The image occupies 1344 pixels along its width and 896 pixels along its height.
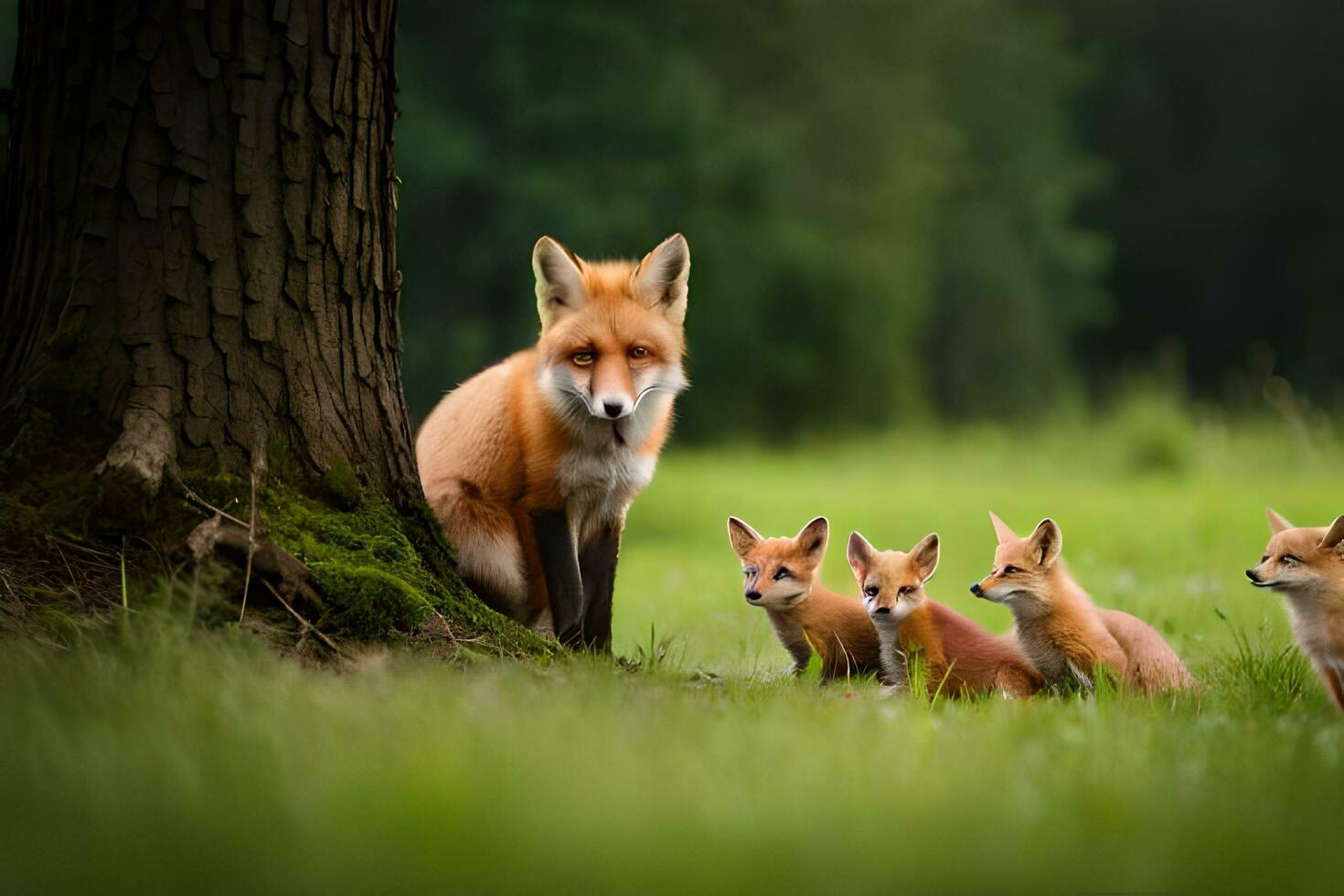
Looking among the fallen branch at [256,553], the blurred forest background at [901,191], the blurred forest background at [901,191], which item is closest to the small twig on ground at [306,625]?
the fallen branch at [256,553]

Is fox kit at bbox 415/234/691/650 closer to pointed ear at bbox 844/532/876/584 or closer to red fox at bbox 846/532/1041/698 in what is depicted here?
pointed ear at bbox 844/532/876/584

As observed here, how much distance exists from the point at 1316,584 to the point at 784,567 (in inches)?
71.0

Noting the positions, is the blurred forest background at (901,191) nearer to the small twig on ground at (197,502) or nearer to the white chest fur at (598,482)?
the white chest fur at (598,482)

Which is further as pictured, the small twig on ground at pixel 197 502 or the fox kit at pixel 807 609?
the fox kit at pixel 807 609

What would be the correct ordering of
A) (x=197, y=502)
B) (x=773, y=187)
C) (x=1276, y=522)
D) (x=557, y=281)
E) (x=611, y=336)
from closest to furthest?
(x=197, y=502), (x=1276, y=522), (x=611, y=336), (x=557, y=281), (x=773, y=187)

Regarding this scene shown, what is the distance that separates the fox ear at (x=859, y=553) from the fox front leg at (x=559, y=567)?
100cm

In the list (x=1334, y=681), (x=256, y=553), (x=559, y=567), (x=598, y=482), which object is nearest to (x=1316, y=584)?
(x=1334, y=681)

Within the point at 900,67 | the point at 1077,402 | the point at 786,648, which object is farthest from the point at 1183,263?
the point at 786,648

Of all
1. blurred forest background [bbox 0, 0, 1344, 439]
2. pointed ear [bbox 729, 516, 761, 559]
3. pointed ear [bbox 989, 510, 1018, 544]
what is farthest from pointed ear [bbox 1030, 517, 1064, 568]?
blurred forest background [bbox 0, 0, 1344, 439]

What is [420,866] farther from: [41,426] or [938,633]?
[938,633]

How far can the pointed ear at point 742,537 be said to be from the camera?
5.00m

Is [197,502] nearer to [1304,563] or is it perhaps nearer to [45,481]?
[45,481]

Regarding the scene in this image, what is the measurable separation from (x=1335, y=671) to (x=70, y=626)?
11.4 ft

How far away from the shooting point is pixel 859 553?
15.2 feet
